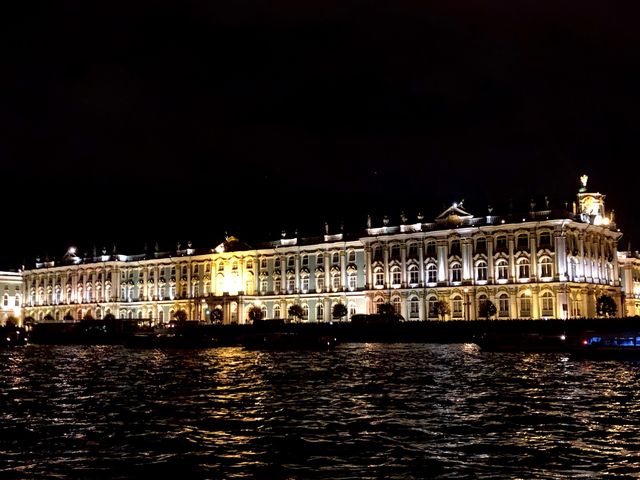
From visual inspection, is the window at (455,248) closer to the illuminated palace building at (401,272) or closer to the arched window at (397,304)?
the illuminated palace building at (401,272)

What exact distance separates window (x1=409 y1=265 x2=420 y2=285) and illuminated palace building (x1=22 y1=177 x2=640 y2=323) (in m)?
0.12

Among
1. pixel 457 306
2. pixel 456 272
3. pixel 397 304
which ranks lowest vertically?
pixel 457 306

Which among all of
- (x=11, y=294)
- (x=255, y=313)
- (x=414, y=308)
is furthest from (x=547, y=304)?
(x=11, y=294)

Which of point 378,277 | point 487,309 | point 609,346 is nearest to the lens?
point 609,346

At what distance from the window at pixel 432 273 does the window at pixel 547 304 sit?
A: 1265 cm

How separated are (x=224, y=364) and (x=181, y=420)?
2368 centimetres

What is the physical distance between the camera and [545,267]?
83.9 metres

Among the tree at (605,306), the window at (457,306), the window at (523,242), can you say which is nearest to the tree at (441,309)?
the window at (457,306)

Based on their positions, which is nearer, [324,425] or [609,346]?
[324,425]

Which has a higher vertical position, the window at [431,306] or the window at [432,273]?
the window at [432,273]

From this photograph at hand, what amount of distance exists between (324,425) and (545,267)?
67457 mm

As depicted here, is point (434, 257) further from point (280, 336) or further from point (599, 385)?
point (599, 385)

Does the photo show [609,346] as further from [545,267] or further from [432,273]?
[432,273]

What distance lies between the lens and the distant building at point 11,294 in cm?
13950
